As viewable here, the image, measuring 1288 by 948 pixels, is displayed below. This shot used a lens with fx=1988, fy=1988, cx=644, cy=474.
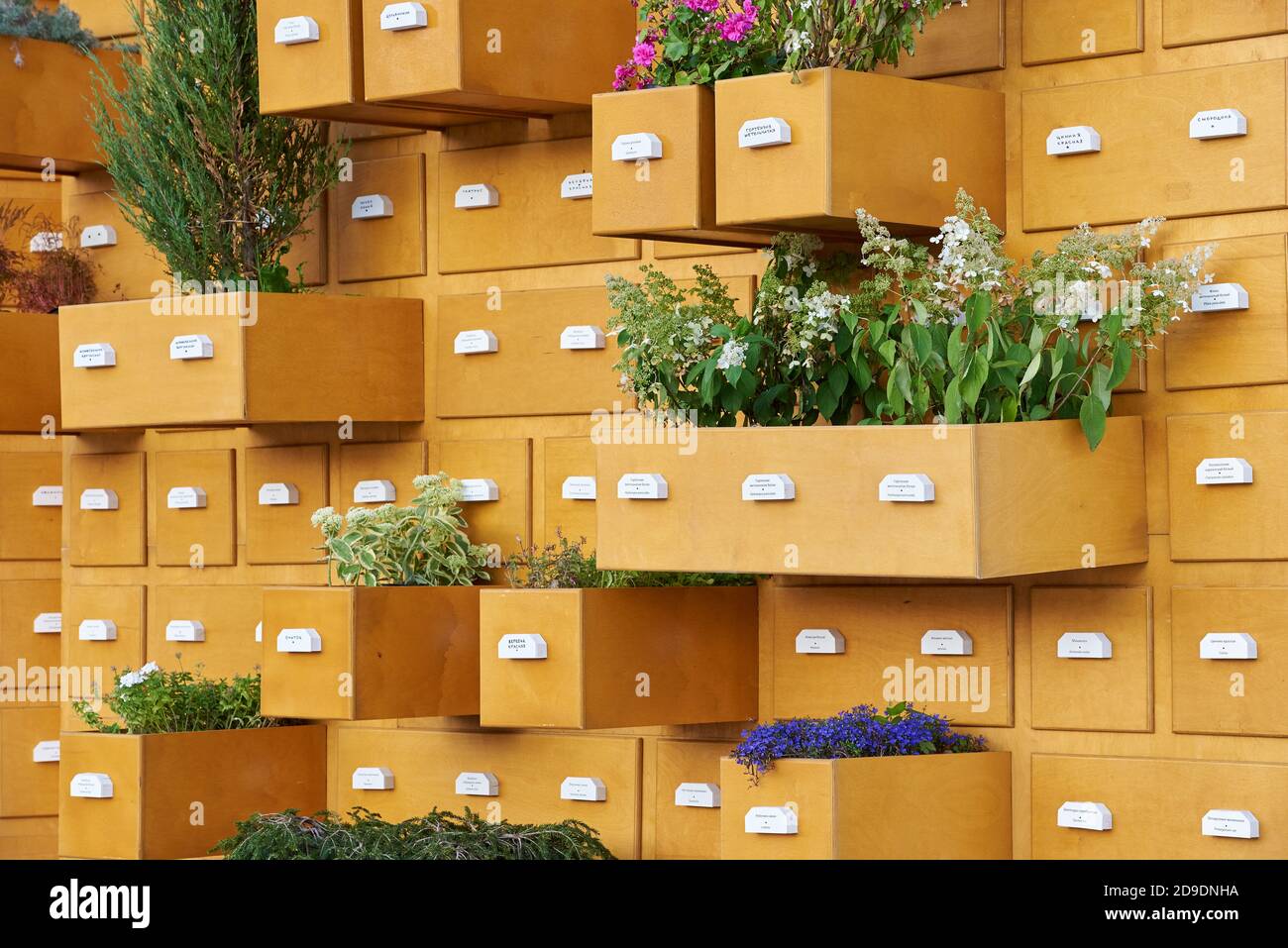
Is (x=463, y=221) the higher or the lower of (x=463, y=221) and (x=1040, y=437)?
the higher

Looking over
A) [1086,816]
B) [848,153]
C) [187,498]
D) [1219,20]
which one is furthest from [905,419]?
[187,498]

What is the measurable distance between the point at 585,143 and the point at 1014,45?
3.15 feet

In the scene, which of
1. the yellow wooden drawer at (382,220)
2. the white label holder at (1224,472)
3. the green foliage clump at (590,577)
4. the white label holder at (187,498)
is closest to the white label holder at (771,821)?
the green foliage clump at (590,577)

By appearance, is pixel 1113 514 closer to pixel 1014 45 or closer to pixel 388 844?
pixel 1014 45

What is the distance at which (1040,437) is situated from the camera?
324 centimetres

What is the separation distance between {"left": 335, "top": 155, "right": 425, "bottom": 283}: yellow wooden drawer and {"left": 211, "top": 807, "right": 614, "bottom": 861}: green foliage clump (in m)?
1.22

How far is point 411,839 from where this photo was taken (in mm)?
3891

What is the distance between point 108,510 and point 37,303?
1.81 ft

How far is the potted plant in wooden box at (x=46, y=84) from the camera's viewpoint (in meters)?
4.79

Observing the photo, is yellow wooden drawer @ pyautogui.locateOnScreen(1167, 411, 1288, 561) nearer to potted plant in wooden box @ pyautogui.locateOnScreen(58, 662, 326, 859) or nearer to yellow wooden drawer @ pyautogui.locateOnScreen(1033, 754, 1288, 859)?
yellow wooden drawer @ pyautogui.locateOnScreen(1033, 754, 1288, 859)

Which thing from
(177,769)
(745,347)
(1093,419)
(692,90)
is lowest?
(177,769)

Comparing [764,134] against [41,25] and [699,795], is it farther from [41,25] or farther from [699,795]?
[41,25]

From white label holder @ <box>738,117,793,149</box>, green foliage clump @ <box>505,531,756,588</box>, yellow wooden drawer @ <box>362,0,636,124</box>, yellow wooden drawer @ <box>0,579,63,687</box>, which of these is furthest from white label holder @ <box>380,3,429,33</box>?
yellow wooden drawer @ <box>0,579,63,687</box>
